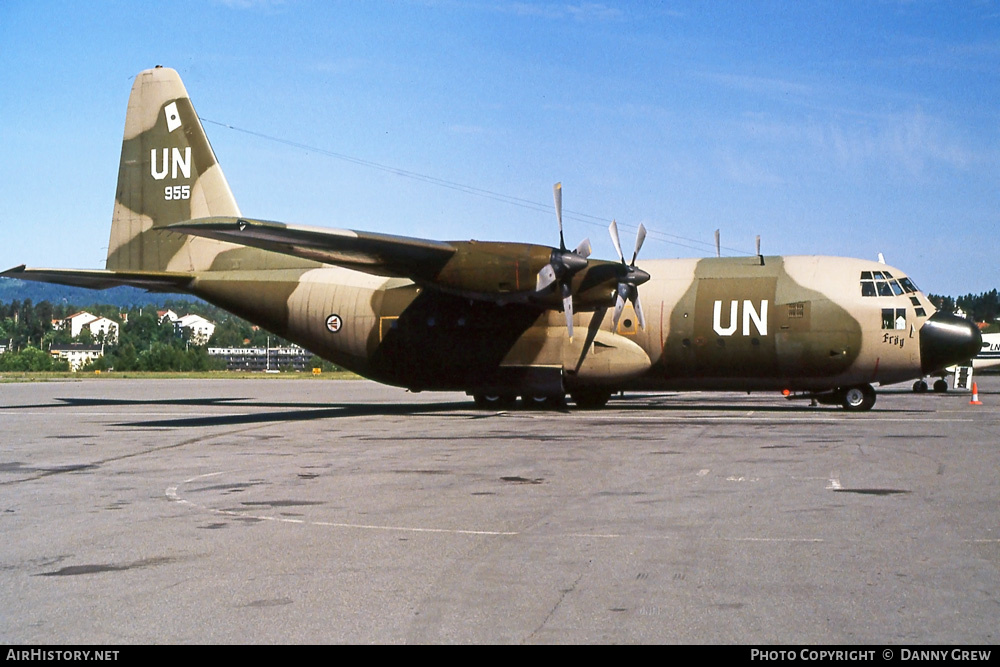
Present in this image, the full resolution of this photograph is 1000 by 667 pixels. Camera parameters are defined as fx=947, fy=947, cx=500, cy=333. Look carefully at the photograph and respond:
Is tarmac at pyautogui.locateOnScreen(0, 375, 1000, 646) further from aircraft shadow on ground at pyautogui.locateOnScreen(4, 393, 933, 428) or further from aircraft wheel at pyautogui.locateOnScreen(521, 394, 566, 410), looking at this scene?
aircraft wheel at pyautogui.locateOnScreen(521, 394, 566, 410)

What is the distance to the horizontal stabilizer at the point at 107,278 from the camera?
1086 inches

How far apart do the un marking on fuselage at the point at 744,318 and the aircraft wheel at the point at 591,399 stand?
4.96m

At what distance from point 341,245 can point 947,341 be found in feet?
55.2

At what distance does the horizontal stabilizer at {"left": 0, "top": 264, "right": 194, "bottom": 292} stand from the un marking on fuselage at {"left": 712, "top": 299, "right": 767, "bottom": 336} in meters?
16.8

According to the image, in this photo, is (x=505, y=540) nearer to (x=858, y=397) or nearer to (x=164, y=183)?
(x=858, y=397)

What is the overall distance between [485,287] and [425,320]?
11.5ft

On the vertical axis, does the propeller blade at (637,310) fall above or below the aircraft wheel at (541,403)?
above

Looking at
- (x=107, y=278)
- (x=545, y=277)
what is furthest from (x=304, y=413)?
(x=545, y=277)

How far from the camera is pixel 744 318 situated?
1073 inches

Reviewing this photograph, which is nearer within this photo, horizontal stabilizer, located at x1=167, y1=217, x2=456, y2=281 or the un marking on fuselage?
horizontal stabilizer, located at x1=167, y1=217, x2=456, y2=281

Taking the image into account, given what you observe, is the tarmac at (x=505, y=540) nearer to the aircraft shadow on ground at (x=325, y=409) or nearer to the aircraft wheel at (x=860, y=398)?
the aircraft shadow on ground at (x=325, y=409)

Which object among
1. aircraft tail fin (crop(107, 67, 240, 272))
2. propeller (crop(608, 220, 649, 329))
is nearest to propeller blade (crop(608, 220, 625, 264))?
propeller (crop(608, 220, 649, 329))

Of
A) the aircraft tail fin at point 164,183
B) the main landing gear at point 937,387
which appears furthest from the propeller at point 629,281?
the main landing gear at point 937,387

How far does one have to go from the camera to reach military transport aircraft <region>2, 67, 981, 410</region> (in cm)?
2638
